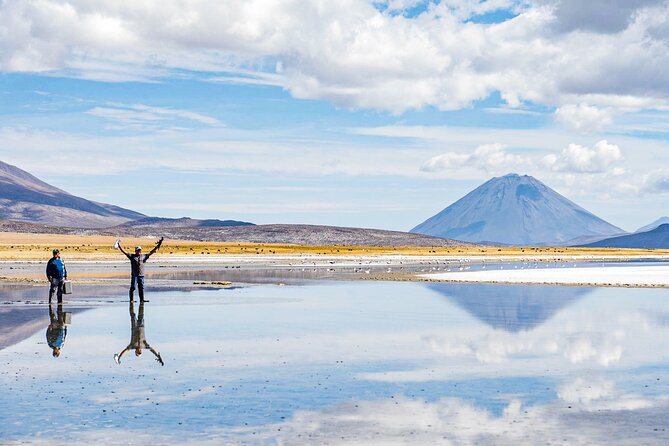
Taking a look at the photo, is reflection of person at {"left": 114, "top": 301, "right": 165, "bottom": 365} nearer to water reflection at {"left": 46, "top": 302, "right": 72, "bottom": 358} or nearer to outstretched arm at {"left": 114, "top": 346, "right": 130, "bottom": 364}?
outstretched arm at {"left": 114, "top": 346, "right": 130, "bottom": 364}

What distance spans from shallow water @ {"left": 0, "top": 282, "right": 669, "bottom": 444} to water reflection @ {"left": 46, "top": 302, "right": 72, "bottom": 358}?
24cm

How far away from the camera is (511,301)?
1554 inches

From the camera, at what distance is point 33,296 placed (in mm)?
39281

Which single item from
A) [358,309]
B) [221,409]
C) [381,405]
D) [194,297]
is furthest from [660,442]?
[194,297]

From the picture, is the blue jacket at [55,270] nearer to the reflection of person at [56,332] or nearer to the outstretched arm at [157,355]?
the reflection of person at [56,332]

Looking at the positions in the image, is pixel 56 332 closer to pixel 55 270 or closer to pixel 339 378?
pixel 55 270

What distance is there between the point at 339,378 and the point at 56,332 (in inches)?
433

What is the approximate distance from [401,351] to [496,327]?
6758mm

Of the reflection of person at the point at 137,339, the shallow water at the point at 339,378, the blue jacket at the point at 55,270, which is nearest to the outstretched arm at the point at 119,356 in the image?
the reflection of person at the point at 137,339

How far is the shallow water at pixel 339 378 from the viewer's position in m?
13.5

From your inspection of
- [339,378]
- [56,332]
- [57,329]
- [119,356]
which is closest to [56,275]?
[57,329]

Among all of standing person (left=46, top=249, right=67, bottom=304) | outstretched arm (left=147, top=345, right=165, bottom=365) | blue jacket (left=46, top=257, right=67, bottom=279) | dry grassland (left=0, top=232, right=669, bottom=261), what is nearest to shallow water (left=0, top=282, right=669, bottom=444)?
outstretched arm (left=147, top=345, right=165, bottom=365)

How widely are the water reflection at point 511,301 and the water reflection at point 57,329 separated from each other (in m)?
12.9

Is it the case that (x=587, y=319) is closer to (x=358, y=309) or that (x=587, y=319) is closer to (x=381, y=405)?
(x=358, y=309)
